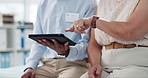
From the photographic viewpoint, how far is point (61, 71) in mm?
1432

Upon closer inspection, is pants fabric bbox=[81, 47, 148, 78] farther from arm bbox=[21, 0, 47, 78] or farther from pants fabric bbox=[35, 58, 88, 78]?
arm bbox=[21, 0, 47, 78]

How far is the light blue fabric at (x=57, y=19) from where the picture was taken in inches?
59.1

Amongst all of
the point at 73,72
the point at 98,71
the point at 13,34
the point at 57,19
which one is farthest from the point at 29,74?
the point at 13,34

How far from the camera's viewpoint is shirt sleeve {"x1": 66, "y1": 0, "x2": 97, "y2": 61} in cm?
138

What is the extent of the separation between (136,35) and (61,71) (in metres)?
0.62

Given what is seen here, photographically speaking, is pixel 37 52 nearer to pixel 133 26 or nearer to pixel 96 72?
pixel 96 72

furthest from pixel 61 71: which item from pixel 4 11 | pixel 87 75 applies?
pixel 4 11

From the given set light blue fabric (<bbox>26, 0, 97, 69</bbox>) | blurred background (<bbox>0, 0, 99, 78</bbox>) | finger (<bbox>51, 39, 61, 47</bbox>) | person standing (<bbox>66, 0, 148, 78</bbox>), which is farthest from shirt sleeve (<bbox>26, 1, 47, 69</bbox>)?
blurred background (<bbox>0, 0, 99, 78</bbox>)

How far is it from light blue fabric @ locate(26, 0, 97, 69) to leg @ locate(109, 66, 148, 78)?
0.46m

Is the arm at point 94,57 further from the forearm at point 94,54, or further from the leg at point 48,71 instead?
the leg at point 48,71

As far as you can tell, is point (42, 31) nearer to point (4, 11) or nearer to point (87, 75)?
point (87, 75)

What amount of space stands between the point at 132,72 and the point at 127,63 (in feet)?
0.24

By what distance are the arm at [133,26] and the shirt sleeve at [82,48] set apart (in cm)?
40

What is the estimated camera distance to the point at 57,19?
5.02 ft
